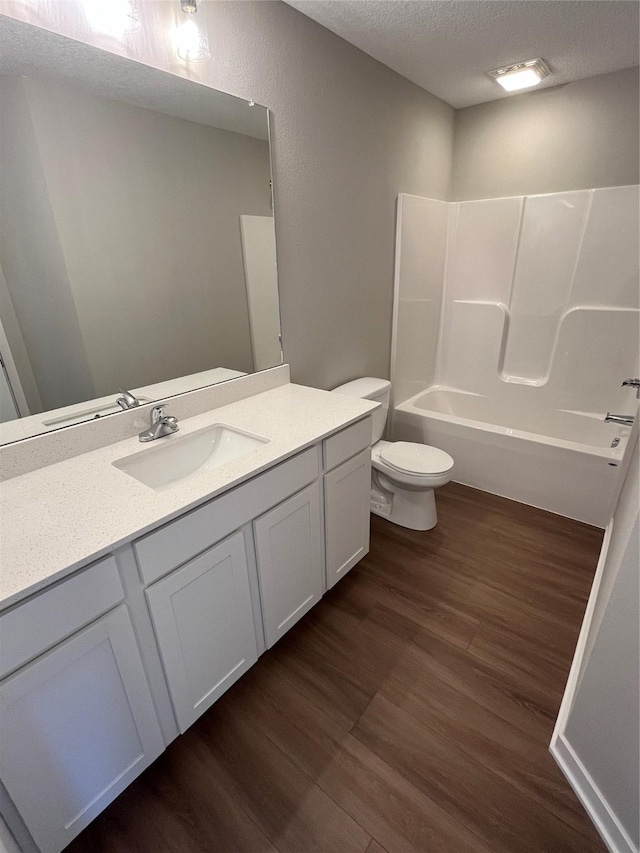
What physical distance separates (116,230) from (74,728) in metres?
1.40

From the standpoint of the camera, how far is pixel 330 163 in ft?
6.41

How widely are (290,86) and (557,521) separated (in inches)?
101

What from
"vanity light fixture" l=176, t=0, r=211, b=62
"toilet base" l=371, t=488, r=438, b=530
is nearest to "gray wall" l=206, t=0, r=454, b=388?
"vanity light fixture" l=176, t=0, r=211, b=62

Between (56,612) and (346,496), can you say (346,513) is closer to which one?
(346,496)

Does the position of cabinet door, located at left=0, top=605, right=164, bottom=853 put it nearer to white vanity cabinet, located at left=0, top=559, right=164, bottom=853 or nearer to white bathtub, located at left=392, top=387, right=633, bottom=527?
white vanity cabinet, located at left=0, top=559, right=164, bottom=853

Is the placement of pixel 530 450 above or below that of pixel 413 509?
above

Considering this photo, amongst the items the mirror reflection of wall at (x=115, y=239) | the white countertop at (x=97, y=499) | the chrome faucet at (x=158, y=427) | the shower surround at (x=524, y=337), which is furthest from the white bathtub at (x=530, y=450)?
the chrome faucet at (x=158, y=427)

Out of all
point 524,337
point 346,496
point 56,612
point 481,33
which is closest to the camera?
point 56,612

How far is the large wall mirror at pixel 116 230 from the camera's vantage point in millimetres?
1124

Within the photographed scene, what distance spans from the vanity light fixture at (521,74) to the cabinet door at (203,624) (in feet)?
9.02

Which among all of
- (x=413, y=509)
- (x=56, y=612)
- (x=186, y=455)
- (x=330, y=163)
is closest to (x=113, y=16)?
(x=330, y=163)

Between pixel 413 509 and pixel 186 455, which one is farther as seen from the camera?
pixel 413 509

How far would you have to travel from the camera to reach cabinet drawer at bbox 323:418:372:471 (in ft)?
4.97

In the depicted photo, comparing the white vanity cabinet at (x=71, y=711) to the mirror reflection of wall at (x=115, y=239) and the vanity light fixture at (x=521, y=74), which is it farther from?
the vanity light fixture at (x=521, y=74)
